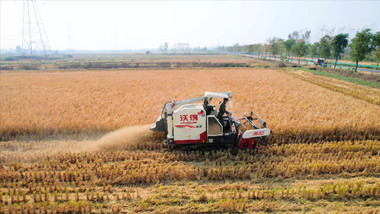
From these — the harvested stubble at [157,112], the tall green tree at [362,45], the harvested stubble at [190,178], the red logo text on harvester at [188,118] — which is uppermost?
the tall green tree at [362,45]

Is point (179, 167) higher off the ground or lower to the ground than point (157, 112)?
lower

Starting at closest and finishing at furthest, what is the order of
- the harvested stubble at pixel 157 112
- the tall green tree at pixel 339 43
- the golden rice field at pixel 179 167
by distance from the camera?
the golden rice field at pixel 179 167
the harvested stubble at pixel 157 112
the tall green tree at pixel 339 43

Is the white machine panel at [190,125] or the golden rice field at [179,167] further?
the white machine panel at [190,125]

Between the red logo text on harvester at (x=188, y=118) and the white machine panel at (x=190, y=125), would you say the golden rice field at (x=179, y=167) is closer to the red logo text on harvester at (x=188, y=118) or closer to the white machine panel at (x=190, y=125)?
the white machine panel at (x=190, y=125)

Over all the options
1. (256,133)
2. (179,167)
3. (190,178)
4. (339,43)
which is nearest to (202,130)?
(179,167)

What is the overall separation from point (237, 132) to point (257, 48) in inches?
4023

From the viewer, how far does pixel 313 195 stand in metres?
6.89

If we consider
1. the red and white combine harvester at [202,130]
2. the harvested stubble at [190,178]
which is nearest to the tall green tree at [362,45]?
the harvested stubble at [190,178]

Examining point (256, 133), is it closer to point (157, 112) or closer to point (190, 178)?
point (190, 178)

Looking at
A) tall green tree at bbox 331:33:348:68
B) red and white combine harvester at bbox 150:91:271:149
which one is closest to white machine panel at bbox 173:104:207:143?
red and white combine harvester at bbox 150:91:271:149

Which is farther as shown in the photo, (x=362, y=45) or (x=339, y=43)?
(x=339, y=43)

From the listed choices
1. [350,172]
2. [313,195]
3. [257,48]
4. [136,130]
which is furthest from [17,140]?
[257,48]

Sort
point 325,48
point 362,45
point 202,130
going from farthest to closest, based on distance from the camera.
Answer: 1. point 325,48
2. point 362,45
3. point 202,130

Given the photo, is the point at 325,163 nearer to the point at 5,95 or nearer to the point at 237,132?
the point at 237,132
